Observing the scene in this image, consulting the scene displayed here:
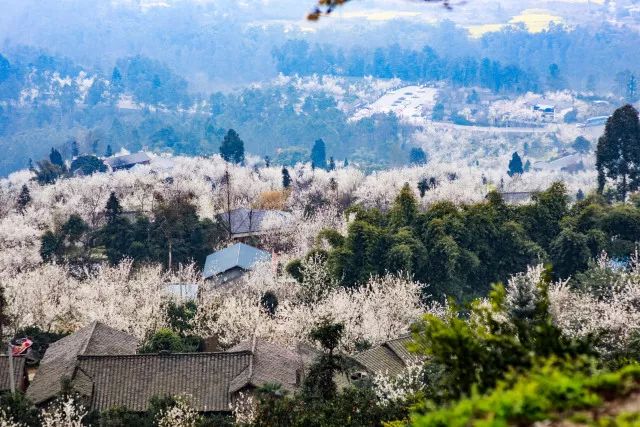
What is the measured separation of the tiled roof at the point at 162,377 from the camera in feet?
81.1

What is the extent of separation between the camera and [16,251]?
48.3 metres

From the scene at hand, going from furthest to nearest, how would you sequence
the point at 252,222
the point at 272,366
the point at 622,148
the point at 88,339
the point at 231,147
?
the point at 231,147 → the point at 252,222 → the point at 622,148 → the point at 88,339 → the point at 272,366

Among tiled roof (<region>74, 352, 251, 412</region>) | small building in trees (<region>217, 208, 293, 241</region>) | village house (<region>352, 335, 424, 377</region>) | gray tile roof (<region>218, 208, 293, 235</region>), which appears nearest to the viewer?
tiled roof (<region>74, 352, 251, 412</region>)

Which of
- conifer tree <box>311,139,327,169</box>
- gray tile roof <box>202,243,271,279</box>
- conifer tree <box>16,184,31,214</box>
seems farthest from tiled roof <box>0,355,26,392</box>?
conifer tree <box>311,139,327,169</box>

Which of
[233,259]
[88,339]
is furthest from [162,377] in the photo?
[233,259]

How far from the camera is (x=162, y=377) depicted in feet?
84.0

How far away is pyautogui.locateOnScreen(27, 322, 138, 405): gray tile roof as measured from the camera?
25609mm

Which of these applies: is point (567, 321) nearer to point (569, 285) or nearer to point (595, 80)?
point (569, 285)

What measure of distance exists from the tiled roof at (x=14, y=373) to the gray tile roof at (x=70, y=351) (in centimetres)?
49

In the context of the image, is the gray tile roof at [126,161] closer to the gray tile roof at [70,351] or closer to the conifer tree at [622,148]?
the conifer tree at [622,148]

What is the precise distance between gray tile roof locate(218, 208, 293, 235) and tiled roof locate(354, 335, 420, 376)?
2647cm

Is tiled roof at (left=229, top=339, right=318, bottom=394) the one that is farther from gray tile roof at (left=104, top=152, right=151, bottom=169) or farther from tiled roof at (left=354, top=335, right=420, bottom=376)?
gray tile roof at (left=104, top=152, right=151, bottom=169)

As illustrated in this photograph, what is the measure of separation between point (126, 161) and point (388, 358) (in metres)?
64.6

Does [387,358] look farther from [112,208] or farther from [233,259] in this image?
[112,208]
